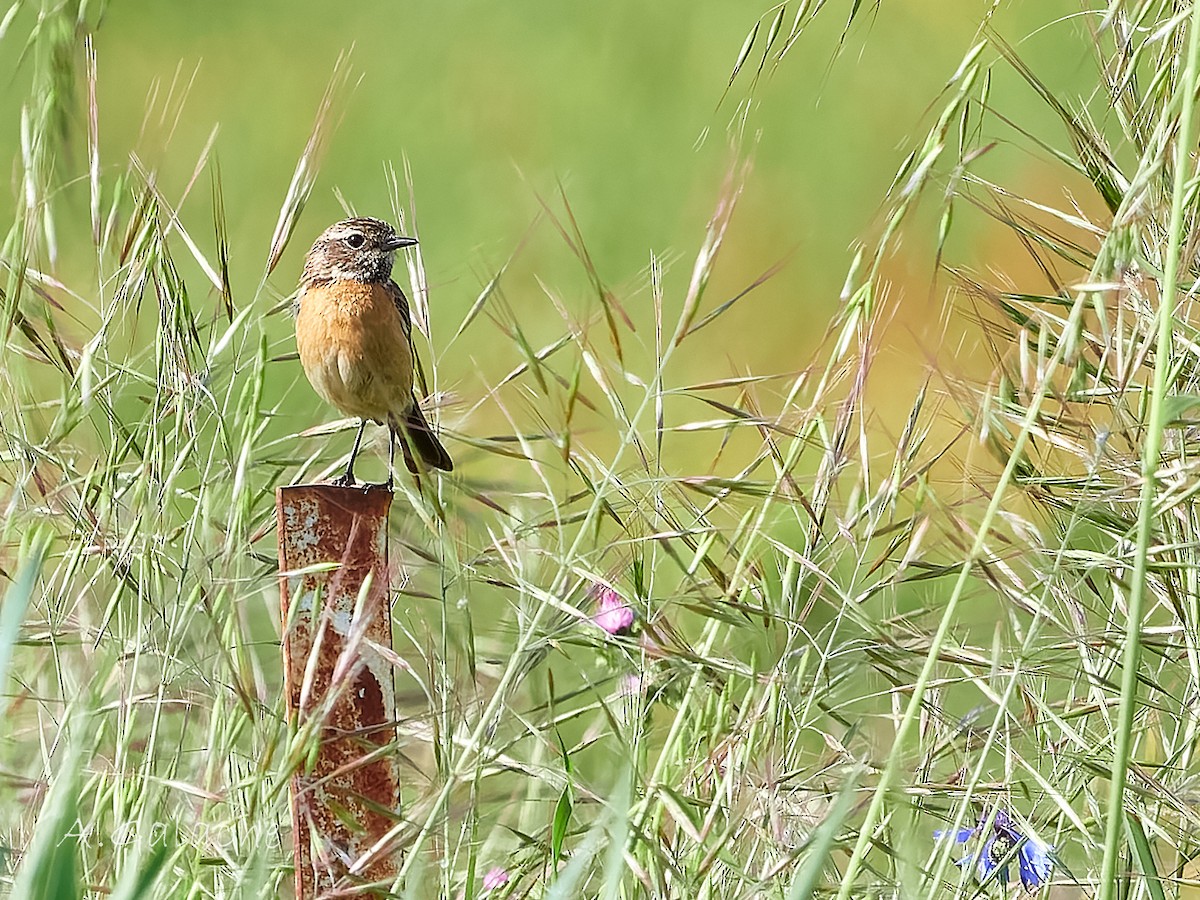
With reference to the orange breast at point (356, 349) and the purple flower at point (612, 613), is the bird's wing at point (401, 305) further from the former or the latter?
the purple flower at point (612, 613)

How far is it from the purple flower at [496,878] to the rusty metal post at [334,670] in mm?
155

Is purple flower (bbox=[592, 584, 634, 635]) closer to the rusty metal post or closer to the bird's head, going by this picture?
the rusty metal post

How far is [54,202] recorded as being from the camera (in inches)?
65.6

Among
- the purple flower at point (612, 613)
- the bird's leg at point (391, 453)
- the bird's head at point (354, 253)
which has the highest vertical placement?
the bird's head at point (354, 253)

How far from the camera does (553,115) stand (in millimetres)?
6559

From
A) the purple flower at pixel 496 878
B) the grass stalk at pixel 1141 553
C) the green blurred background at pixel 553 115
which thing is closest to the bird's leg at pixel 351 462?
the purple flower at pixel 496 878

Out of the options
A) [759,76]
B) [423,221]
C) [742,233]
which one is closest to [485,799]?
[759,76]

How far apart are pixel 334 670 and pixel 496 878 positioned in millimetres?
359

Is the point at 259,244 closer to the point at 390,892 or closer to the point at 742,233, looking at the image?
the point at 742,233

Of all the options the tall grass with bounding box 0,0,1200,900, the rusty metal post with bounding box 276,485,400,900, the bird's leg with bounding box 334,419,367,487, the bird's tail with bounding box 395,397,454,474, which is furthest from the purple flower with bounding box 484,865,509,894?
the bird's tail with bounding box 395,397,454,474

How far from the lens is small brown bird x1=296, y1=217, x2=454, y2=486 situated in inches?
86.7

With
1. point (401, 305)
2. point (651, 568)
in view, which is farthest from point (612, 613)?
point (401, 305)

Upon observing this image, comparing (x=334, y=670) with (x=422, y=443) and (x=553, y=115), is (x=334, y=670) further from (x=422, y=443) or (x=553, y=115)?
(x=553, y=115)

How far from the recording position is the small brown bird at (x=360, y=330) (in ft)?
7.22
